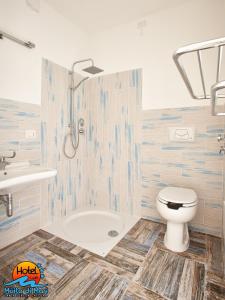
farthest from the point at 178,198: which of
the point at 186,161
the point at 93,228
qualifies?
the point at 93,228

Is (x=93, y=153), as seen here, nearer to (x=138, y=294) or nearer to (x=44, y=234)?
(x=44, y=234)

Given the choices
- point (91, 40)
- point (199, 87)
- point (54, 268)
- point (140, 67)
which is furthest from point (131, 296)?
point (91, 40)

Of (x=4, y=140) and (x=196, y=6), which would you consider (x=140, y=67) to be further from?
(x=4, y=140)

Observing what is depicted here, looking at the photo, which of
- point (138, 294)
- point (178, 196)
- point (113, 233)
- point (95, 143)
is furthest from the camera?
point (95, 143)

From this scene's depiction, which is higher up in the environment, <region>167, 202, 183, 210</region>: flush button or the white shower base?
<region>167, 202, 183, 210</region>: flush button

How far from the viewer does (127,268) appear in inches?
53.7

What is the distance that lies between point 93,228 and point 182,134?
4.48 ft

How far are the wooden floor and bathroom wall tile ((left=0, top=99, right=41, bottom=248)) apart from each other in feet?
0.39

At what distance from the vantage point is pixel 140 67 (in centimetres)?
212

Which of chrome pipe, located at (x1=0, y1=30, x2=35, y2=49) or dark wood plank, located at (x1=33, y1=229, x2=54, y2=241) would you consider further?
dark wood plank, located at (x1=33, y1=229, x2=54, y2=241)

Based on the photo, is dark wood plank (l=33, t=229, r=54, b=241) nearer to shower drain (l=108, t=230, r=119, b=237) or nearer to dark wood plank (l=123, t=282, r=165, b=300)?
shower drain (l=108, t=230, r=119, b=237)

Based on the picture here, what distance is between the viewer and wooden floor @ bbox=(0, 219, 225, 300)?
3.83 feet

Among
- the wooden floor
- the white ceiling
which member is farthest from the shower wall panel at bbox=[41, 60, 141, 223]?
the white ceiling

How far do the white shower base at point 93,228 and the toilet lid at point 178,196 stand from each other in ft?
1.94
